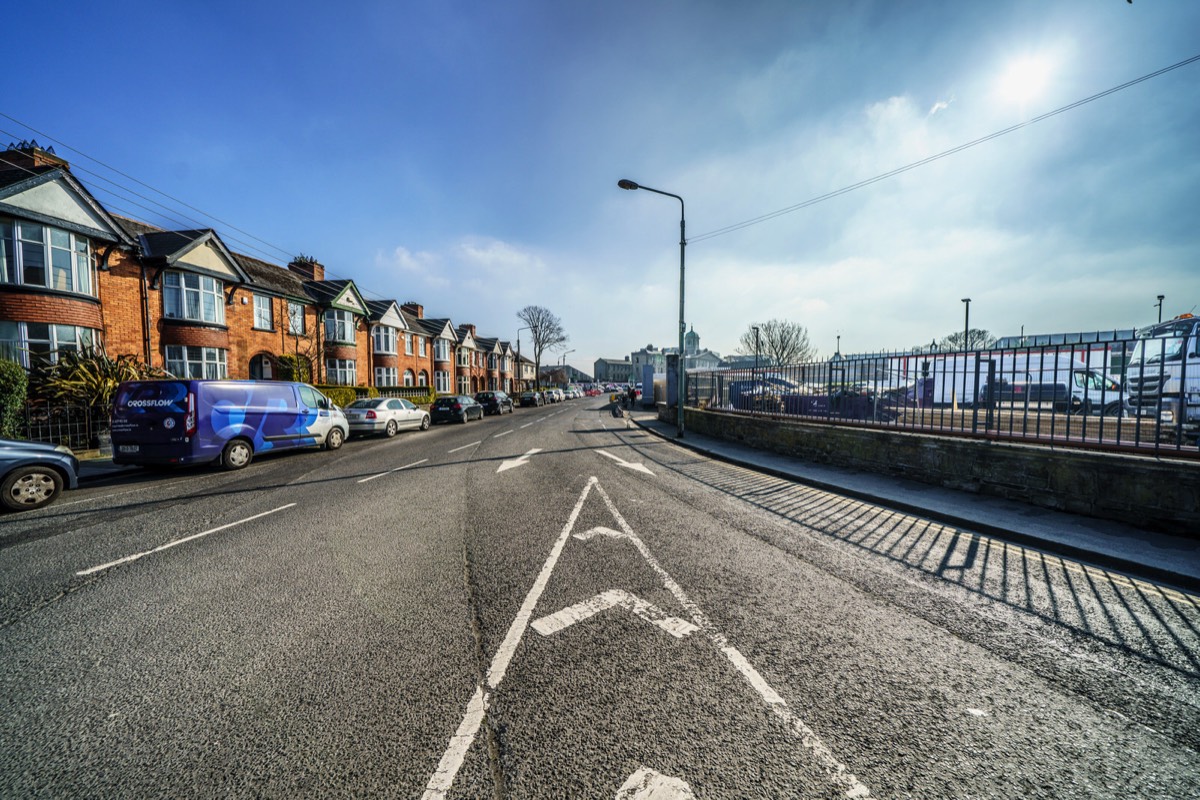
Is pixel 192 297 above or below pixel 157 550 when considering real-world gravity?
above

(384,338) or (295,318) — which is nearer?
(295,318)

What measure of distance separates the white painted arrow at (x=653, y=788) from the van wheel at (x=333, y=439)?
13.9 meters

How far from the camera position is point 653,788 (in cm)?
194

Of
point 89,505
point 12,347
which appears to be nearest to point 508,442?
point 89,505

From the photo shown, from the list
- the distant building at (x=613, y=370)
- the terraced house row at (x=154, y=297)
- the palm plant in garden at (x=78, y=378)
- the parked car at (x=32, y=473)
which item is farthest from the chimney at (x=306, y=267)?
the distant building at (x=613, y=370)

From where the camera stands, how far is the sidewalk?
170 inches

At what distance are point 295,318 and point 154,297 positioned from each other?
7.52 meters

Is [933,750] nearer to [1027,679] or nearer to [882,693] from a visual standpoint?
[882,693]

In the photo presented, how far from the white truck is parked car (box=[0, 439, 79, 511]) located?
15246 millimetres

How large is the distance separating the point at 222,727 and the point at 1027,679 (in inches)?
184

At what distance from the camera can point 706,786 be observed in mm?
1948

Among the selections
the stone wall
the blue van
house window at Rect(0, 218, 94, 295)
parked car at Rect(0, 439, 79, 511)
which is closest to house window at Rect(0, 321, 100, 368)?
house window at Rect(0, 218, 94, 295)

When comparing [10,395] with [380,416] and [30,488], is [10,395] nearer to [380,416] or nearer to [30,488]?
[30,488]

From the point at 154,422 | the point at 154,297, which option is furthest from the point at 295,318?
the point at 154,422
